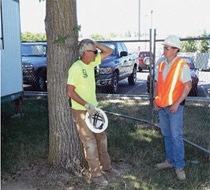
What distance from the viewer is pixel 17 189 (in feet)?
13.3

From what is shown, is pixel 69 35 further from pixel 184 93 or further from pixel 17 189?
pixel 17 189

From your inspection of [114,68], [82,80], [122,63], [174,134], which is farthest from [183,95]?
[122,63]

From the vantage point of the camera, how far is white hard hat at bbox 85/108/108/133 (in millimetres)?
3943

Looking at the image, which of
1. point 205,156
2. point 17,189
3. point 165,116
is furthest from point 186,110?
point 17,189

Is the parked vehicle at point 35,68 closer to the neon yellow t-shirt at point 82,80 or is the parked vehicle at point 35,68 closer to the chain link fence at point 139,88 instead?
the chain link fence at point 139,88

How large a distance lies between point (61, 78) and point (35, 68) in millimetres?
7468

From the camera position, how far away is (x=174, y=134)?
167 inches

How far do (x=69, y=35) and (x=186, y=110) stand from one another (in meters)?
5.27

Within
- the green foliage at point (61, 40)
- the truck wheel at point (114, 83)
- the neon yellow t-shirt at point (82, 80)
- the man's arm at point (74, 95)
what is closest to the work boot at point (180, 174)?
the neon yellow t-shirt at point (82, 80)

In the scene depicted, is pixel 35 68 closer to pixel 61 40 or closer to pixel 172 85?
pixel 61 40

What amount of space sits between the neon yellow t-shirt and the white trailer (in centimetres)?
351

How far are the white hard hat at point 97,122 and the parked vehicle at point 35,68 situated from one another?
776cm

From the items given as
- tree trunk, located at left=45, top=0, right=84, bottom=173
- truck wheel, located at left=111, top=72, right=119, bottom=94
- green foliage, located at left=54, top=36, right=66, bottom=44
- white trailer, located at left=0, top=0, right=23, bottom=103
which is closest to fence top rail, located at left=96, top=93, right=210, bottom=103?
truck wheel, located at left=111, top=72, right=119, bottom=94

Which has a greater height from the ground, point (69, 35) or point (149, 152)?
point (69, 35)
